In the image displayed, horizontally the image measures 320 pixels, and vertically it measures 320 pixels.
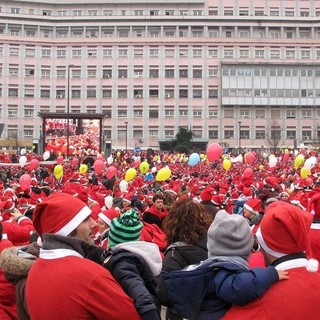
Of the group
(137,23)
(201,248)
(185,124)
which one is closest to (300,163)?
(201,248)

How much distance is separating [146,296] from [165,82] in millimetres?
72460

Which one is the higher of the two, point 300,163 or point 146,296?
point 300,163

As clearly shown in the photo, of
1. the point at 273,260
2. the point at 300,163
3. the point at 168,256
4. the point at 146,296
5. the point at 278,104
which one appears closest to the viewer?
the point at 273,260

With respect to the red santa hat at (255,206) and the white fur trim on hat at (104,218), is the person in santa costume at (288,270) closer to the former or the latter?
the white fur trim on hat at (104,218)

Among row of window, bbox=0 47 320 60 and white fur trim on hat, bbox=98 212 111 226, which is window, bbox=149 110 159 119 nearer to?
row of window, bbox=0 47 320 60

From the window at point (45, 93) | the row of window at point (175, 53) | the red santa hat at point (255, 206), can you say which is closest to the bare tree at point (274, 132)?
the row of window at point (175, 53)

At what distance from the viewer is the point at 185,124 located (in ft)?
241

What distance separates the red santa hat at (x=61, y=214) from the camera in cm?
285

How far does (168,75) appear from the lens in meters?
74.4

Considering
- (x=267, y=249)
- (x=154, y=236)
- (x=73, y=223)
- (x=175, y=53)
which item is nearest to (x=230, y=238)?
(x=267, y=249)

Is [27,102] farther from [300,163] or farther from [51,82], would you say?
[300,163]

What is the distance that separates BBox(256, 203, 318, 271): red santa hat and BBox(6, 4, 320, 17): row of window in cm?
7623

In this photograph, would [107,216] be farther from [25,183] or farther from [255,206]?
[25,183]

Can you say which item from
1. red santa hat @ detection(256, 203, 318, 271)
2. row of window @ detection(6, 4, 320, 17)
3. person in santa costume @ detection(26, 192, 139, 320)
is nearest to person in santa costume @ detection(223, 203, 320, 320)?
red santa hat @ detection(256, 203, 318, 271)
